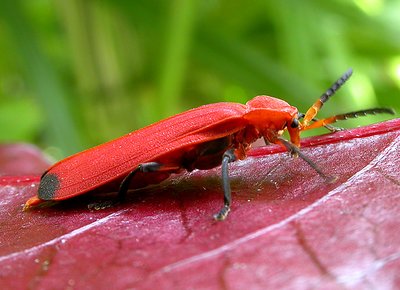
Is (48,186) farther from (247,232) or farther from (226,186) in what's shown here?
(247,232)

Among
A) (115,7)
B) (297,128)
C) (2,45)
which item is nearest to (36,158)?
(297,128)

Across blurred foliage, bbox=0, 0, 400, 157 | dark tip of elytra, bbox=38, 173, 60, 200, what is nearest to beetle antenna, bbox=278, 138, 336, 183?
dark tip of elytra, bbox=38, 173, 60, 200

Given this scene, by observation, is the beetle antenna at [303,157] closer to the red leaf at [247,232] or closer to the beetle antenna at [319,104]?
the red leaf at [247,232]

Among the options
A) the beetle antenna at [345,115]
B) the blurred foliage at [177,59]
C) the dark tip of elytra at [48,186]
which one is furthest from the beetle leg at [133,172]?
the blurred foliage at [177,59]

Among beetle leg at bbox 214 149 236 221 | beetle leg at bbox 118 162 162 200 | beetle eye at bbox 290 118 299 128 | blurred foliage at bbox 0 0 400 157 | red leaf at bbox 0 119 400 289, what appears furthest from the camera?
blurred foliage at bbox 0 0 400 157

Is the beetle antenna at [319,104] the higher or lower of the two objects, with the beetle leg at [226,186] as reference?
higher

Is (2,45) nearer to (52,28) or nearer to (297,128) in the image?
(52,28)

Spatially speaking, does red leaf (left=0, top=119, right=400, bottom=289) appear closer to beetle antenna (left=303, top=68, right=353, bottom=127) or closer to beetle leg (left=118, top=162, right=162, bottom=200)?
beetle leg (left=118, top=162, right=162, bottom=200)

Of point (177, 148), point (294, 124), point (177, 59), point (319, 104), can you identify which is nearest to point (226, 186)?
point (177, 148)
